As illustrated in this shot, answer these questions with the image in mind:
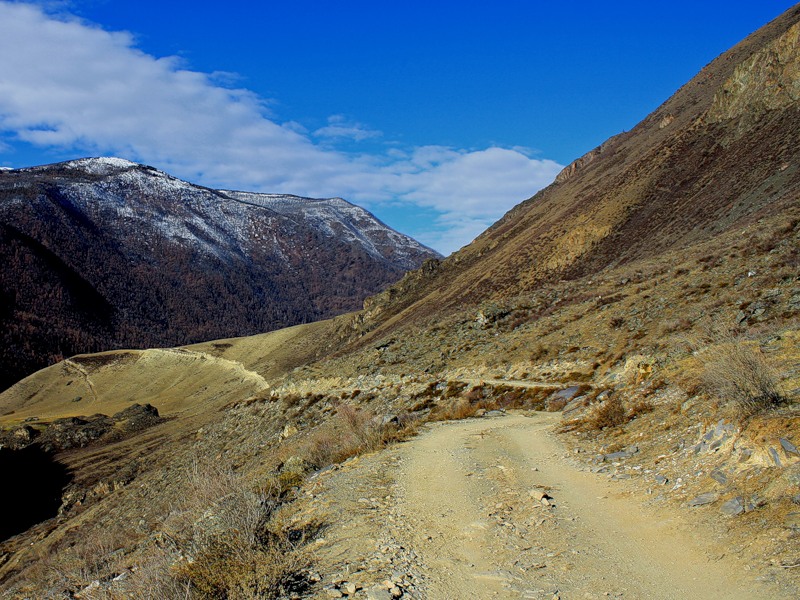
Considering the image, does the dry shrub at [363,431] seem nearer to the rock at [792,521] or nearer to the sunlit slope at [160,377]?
the rock at [792,521]

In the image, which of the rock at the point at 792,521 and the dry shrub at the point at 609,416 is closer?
the rock at the point at 792,521

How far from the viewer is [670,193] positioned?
5494cm

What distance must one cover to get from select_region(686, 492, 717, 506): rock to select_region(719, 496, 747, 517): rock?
252mm

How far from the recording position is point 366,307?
81.2m

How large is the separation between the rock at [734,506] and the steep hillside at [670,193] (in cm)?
3383

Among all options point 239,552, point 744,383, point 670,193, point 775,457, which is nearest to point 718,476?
point 775,457

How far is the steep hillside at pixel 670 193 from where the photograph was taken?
4541 centimetres

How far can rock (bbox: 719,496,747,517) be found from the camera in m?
5.54

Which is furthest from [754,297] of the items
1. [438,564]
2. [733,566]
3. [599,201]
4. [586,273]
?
[599,201]

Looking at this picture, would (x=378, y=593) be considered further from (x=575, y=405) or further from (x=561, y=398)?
(x=561, y=398)

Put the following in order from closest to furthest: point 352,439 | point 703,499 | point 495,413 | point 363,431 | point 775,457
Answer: point 775,457, point 703,499, point 352,439, point 363,431, point 495,413

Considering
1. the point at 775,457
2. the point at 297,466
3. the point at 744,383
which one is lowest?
the point at 775,457

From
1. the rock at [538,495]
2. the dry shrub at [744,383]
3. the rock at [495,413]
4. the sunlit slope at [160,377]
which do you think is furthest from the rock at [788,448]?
the sunlit slope at [160,377]

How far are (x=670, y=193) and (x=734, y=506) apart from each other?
56.8m
